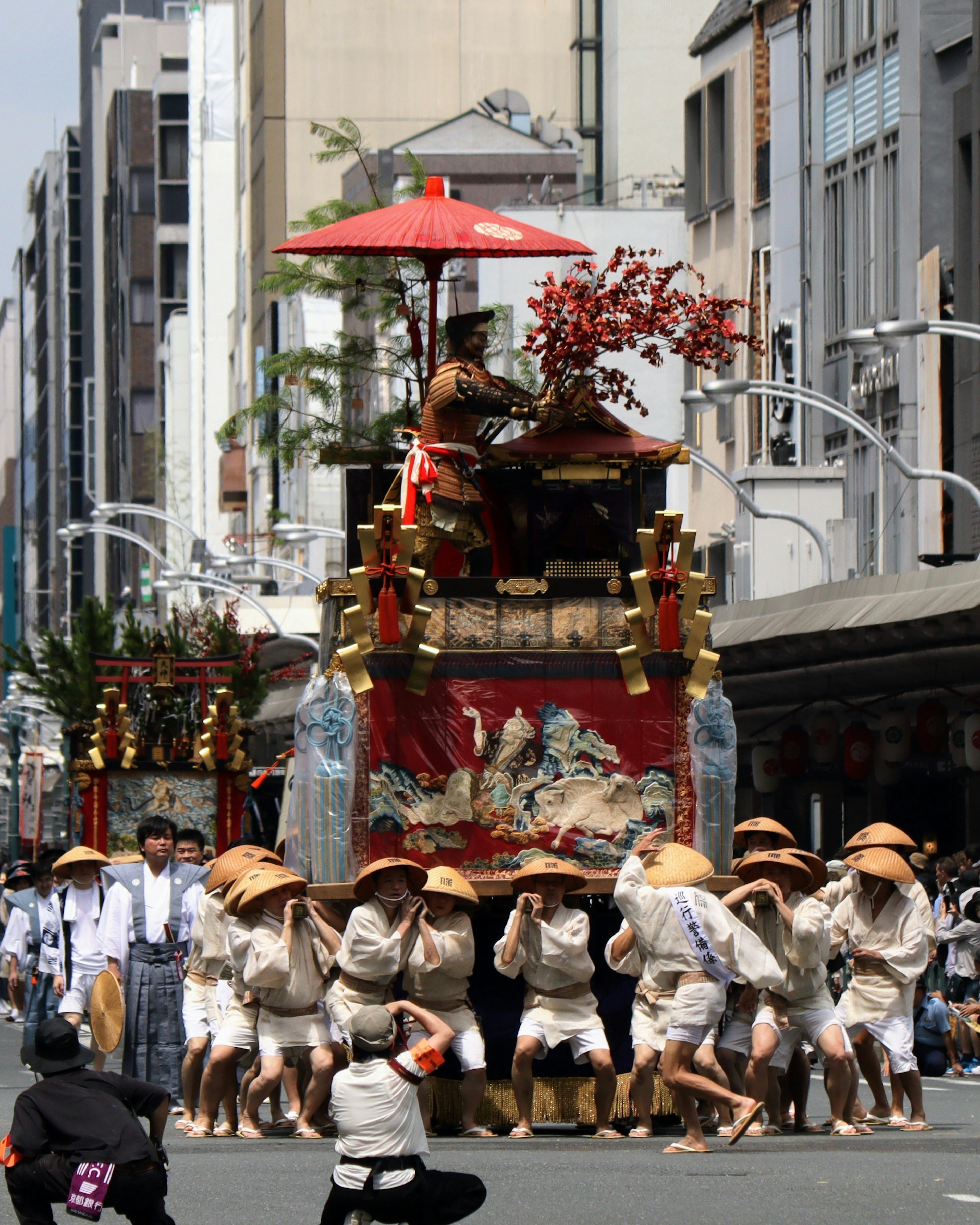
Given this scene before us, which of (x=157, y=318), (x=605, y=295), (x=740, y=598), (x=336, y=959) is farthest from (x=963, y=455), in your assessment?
(x=157, y=318)

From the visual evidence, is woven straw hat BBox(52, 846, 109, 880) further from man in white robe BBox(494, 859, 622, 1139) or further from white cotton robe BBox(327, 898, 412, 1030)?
man in white robe BBox(494, 859, 622, 1139)

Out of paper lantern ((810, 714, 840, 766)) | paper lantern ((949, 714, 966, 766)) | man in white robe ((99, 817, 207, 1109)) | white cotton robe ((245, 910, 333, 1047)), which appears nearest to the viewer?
white cotton robe ((245, 910, 333, 1047))

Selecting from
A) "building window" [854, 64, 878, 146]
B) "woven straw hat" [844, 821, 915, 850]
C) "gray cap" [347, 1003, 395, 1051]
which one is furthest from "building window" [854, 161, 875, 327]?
"gray cap" [347, 1003, 395, 1051]

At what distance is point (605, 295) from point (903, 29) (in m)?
26.9

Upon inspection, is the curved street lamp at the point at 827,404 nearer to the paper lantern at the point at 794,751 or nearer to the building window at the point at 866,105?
the paper lantern at the point at 794,751

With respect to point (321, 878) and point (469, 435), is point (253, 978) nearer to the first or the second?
point (321, 878)

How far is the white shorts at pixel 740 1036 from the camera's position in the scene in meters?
13.8

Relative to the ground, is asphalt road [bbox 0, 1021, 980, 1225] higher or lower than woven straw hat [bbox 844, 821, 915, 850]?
lower

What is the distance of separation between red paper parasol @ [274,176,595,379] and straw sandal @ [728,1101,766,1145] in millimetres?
5586

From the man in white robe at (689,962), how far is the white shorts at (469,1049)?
43.6 inches

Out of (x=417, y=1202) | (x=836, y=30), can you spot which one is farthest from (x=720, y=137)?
(x=417, y=1202)

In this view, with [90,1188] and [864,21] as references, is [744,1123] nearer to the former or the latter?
[90,1188]

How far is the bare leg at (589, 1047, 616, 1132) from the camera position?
14078 millimetres

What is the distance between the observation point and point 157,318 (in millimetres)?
112438
